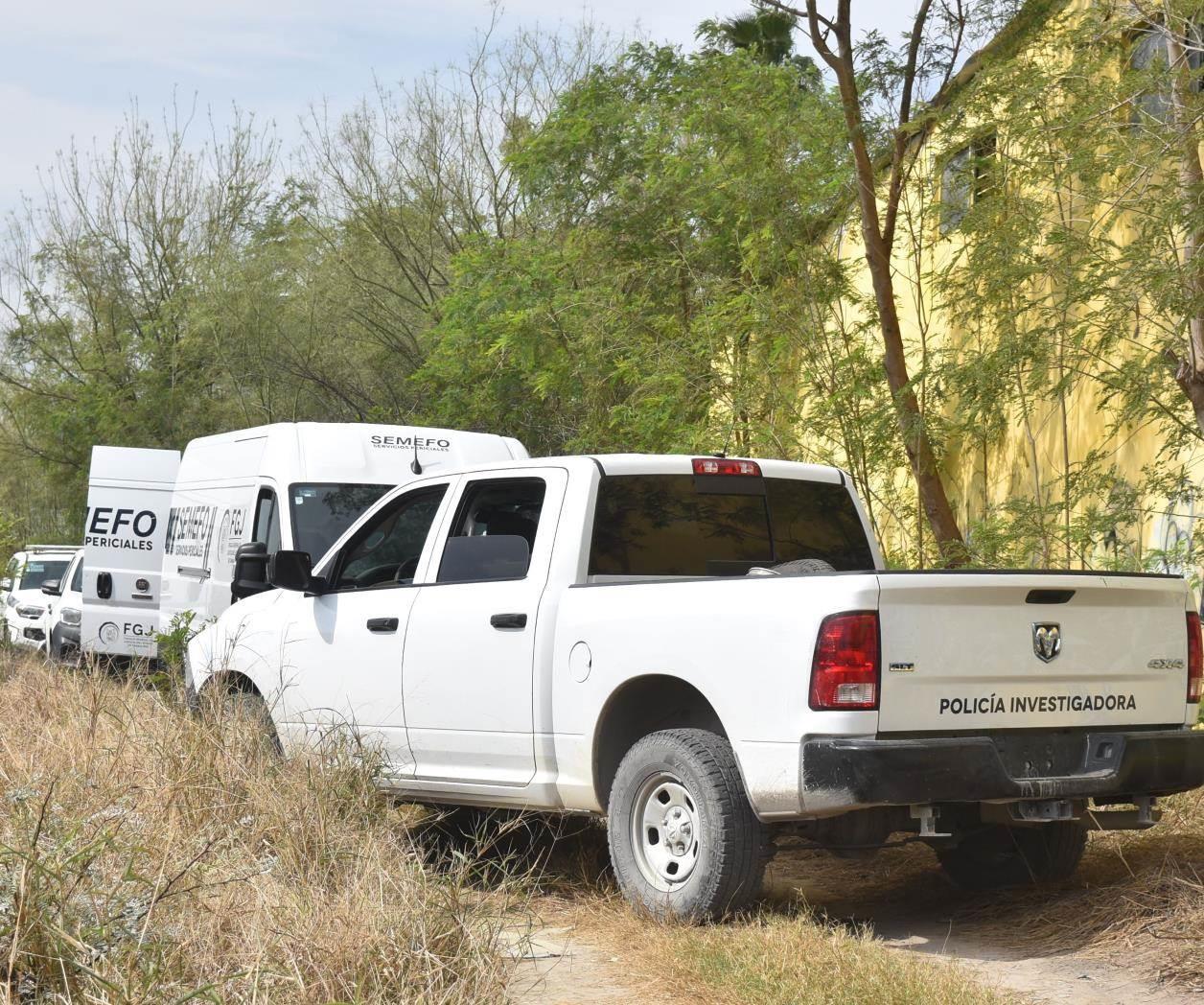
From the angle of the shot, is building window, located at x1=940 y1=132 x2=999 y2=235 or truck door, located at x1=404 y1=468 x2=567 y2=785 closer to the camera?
truck door, located at x1=404 y1=468 x2=567 y2=785

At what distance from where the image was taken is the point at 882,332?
1297 cm

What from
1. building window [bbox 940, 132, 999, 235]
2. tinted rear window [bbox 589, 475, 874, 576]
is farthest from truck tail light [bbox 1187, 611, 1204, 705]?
building window [bbox 940, 132, 999, 235]

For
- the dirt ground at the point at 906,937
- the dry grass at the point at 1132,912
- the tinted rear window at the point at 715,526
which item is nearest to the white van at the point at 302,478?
the tinted rear window at the point at 715,526

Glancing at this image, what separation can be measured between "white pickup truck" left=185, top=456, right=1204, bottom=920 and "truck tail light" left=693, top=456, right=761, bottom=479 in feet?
0.03

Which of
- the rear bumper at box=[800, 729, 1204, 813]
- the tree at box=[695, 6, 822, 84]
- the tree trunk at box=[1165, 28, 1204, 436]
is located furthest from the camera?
the tree at box=[695, 6, 822, 84]

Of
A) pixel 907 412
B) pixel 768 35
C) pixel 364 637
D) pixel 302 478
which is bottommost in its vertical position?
pixel 364 637

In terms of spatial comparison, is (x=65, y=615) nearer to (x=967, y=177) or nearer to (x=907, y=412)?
(x=907, y=412)

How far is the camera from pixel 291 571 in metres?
8.15

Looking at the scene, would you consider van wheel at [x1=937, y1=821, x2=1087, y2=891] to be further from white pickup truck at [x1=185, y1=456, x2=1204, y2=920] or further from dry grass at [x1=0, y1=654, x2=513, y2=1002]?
dry grass at [x1=0, y1=654, x2=513, y2=1002]

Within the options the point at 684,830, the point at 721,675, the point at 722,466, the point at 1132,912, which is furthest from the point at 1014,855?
the point at 722,466

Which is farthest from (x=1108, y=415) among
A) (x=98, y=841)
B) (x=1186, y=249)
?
(x=98, y=841)

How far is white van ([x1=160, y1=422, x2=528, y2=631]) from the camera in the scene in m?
12.4

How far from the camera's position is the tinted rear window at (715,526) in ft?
23.8

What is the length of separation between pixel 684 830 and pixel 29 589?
19165 mm
